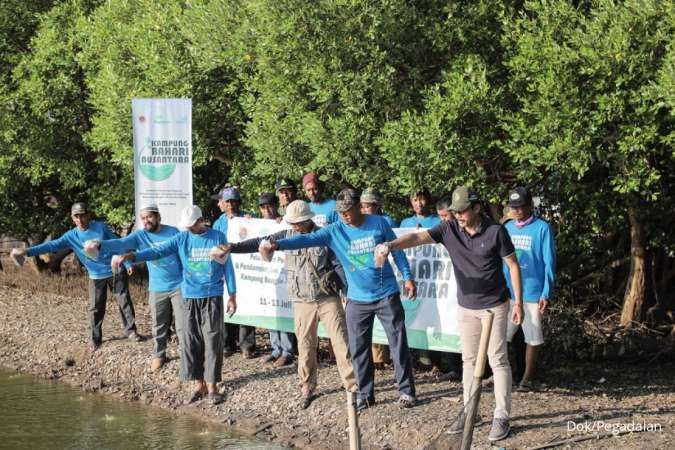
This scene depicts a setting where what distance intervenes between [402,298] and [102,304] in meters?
4.53

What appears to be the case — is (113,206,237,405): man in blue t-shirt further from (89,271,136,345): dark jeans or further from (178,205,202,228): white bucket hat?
(89,271,136,345): dark jeans

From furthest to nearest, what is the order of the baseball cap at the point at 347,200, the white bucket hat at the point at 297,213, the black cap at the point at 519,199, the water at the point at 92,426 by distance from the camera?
1. the water at the point at 92,426
2. the black cap at the point at 519,199
3. the white bucket hat at the point at 297,213
4. the baseball cap at the point at 347,200

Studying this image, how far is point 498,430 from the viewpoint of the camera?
7.63 meters

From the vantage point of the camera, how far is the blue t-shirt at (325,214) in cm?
1005

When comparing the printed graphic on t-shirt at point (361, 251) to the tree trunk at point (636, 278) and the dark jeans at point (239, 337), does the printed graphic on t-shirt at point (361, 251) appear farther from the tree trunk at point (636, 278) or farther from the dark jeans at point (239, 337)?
the tree trunk at point (636, 278)

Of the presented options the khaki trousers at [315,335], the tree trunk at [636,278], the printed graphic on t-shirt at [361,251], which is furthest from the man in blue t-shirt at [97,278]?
the tree trunk at [636,278]

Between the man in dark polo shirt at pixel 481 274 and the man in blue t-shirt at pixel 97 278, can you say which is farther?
the man in blue t-shirt at pixel 97 278

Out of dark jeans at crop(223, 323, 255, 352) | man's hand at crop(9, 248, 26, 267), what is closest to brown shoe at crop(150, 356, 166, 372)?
dark jeans at crop(223, 323, 255, 352)

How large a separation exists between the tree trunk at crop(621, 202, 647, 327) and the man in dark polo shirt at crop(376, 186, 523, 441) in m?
4.02

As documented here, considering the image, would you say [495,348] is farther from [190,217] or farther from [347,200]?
[190,217]

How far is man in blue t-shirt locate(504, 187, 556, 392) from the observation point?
28.8ft

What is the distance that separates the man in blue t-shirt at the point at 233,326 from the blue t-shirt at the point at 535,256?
3.76 meters

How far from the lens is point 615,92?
884cm

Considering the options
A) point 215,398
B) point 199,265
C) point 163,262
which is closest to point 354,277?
point 199,265
